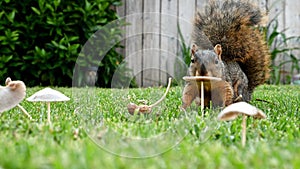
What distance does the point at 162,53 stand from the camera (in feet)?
7.97

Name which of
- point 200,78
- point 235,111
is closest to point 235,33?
point 200,78

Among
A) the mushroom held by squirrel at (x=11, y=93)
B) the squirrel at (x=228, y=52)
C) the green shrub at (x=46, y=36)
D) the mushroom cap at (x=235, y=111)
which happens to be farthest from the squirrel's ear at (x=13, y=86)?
the green shrub at (x=46, y=36)

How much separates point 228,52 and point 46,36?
316cm

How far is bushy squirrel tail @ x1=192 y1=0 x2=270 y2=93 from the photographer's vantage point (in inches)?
102

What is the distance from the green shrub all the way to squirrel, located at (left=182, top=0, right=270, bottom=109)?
2.36 metres

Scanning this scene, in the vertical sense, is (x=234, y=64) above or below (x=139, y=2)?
below

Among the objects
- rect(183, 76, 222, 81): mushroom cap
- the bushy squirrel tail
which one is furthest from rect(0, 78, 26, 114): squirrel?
the bushy squirrel tail

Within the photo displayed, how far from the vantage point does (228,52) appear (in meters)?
2.56

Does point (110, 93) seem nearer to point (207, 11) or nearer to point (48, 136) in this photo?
point (207, 11)

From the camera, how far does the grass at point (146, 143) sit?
1082mm

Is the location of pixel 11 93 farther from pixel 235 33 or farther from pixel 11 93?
pixel 235 33

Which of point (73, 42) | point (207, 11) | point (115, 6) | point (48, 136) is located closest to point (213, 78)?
point (207, 11)

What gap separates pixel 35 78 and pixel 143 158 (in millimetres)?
4323

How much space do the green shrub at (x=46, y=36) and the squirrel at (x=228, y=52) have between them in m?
2.36
